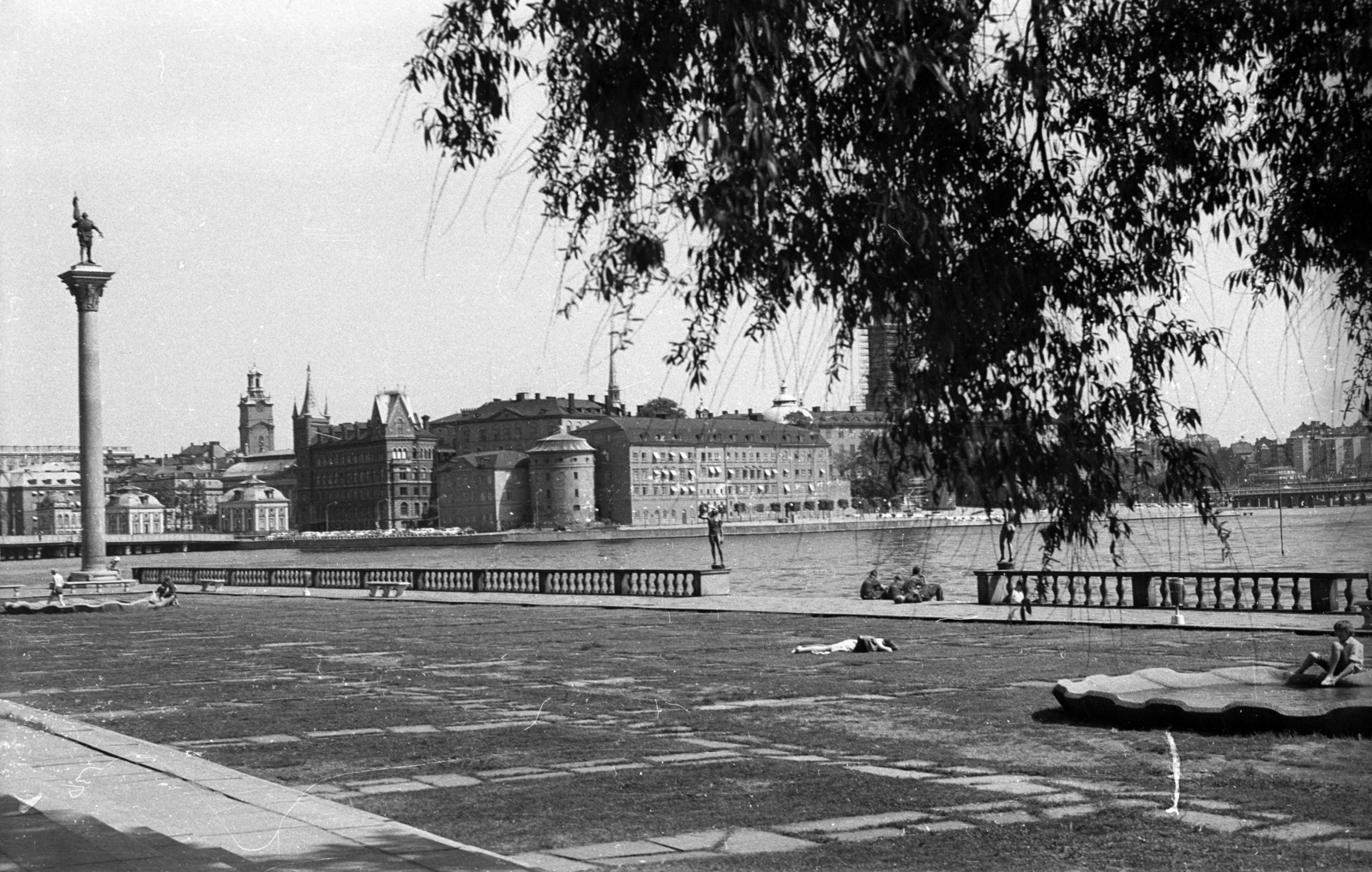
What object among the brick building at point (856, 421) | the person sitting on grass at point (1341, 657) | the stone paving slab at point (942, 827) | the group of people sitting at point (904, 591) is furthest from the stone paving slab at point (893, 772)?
the group of people sitting at point (904, 591)

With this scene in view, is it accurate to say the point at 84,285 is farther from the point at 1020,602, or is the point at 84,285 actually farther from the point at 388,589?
the point at 1020,602

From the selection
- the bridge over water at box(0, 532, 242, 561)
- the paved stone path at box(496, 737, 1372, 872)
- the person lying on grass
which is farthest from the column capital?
the bridge over water at box(0, 532, 242, 561)

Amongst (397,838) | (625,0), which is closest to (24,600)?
(397,838)

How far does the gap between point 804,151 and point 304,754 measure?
28.1ft

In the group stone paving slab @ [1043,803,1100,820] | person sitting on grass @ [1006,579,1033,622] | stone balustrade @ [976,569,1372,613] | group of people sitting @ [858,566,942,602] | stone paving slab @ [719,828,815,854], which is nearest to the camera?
stone paving slab @ [719,828,815,854]

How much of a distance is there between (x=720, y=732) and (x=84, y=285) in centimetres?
4316

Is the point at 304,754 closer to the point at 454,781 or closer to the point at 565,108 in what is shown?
the point at 454,781

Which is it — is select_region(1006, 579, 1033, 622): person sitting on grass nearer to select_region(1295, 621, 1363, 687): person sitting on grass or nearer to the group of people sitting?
the group of people sitting

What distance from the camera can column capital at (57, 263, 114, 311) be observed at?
51656 millimetres

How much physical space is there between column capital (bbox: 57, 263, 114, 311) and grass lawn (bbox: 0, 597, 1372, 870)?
24566 mm

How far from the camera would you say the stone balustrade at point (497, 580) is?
43.4 metres

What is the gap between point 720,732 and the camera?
14.4m

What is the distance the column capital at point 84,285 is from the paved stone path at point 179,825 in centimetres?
4156

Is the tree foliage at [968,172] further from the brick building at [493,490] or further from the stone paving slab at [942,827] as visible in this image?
the brick building at [493,490]
